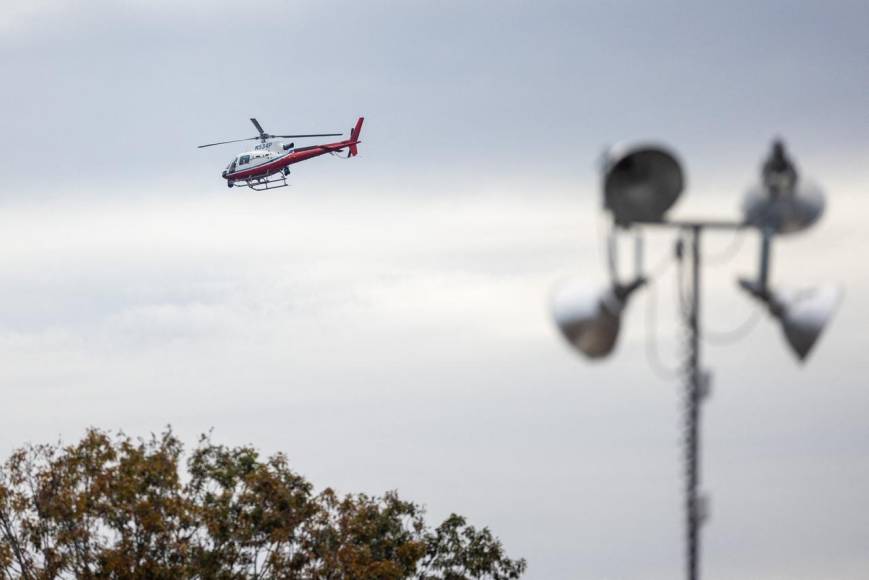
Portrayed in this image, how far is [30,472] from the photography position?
3394 centimetres

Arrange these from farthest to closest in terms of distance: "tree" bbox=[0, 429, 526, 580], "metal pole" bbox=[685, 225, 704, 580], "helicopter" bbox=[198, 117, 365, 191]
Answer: "helicopter" bbox=[198, 117, 365, 191] < "tree" bbox=[0, 429, 526, 580] < "metal pole" bbox=[685, 225, 704, 580]

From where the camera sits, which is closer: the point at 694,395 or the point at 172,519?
the point at 694,395

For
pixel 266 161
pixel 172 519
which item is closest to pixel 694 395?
pixel 172 519

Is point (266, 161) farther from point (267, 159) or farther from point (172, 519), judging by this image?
point (172, 519)

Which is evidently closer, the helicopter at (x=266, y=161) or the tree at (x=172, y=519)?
the tree at (x=172, y=519)

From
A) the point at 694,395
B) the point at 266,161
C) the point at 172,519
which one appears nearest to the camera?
the point at 694,395

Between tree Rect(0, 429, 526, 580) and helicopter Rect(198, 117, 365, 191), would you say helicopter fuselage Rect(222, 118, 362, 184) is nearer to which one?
helicopter Rect(198, 117, 365, 191)

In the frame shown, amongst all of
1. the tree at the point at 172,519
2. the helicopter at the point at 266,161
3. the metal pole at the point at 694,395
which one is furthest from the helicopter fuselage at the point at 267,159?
the metal pole at the point at 694,395

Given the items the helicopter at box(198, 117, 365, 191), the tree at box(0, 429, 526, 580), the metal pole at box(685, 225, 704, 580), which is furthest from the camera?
the helicopter at box(198, 117, 365, 191)

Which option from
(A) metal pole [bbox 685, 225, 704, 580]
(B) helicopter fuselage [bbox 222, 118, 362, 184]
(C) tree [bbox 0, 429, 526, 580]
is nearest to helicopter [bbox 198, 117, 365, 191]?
(B) helicopter fuselage [bbox 222, 118, 362, 184]

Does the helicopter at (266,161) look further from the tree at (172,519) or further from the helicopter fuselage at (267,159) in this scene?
the tree at (172,519)

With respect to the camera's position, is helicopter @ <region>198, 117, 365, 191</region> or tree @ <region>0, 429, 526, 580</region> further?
helicopter @ <region>198, 117, 365, 191</region>

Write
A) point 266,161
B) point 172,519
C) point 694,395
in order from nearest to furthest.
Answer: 1. point 694,395
2. point 172,519
3. point 266,161

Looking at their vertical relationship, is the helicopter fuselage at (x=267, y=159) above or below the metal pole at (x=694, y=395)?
above
